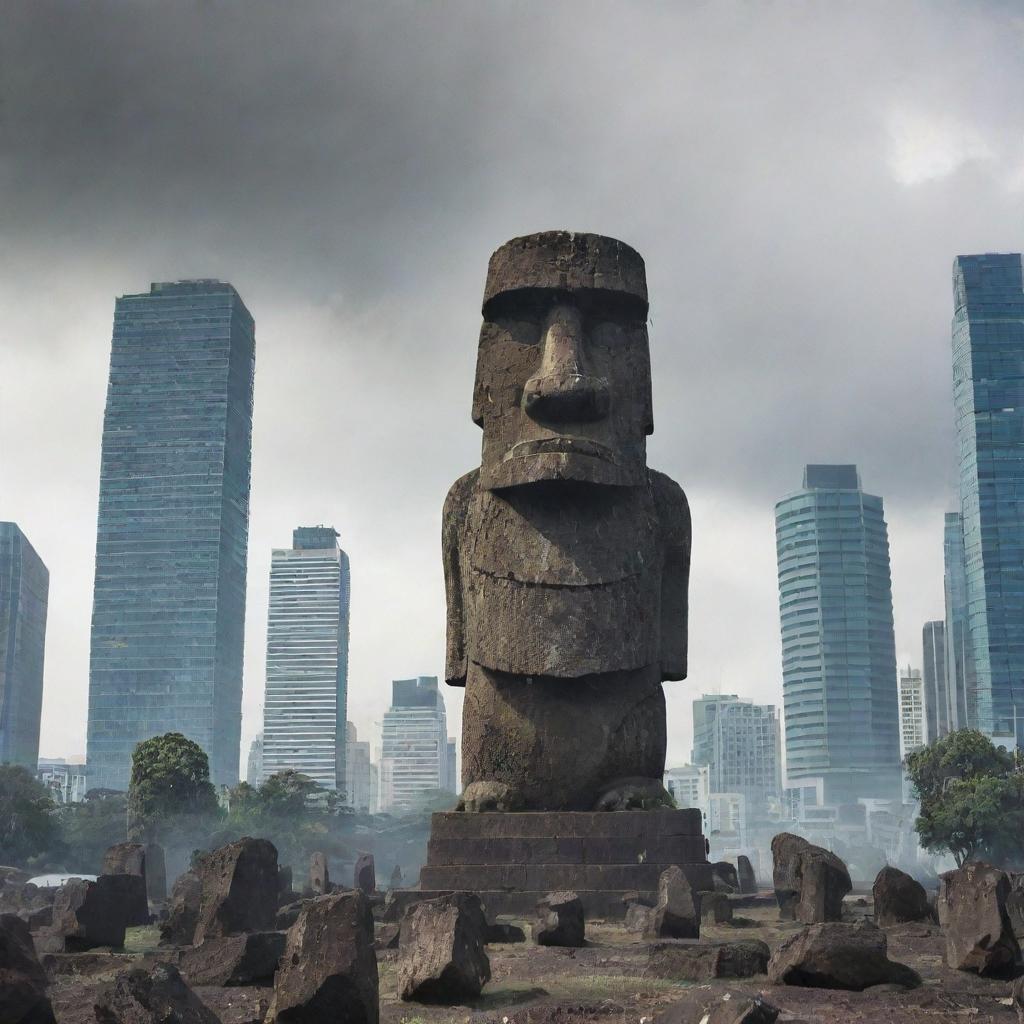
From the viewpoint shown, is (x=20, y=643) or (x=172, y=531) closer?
(x=20, y=643)

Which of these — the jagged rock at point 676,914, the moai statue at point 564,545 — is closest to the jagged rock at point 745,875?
the moai statue at point 564,545

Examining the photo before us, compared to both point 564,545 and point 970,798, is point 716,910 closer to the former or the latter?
point 564,545

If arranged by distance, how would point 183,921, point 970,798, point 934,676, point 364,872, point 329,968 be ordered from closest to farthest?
1. point 329,968
2. point 183,921
3. point 364,872
4. point 970,798
5. point 934,676

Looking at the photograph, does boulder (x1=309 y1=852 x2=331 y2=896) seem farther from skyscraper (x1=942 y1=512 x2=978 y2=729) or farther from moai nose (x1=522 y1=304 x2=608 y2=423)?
skyscraper (x1=942 y1=512 x2=978 y2=729)

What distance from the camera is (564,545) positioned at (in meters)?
13.6

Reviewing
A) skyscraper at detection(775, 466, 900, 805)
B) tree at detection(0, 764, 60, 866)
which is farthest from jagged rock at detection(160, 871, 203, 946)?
skyscraper at detection(775, 466, 900, 805)

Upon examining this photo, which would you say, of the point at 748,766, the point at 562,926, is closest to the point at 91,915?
the point at 562,926

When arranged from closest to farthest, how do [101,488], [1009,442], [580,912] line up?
[580,912] → [1009,442] → [101,488]

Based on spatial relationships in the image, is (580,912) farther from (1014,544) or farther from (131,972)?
(1014,544)

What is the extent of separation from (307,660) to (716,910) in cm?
18214

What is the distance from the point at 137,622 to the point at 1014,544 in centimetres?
10012

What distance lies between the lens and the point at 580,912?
9.77 metres

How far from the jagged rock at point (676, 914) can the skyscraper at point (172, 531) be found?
490 feet

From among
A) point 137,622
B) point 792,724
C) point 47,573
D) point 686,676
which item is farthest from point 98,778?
point 686,676
